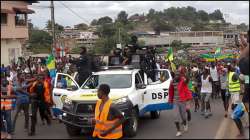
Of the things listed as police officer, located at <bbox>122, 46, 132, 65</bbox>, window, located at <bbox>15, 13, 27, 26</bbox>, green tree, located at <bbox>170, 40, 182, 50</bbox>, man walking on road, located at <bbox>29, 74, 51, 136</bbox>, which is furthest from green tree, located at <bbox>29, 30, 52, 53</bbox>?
man walking on road, located at <bbox>29, 74, 51, 136</bbox>

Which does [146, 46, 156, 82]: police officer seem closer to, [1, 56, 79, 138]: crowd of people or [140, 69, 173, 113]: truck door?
[140, 69, 173, 113]: truck door

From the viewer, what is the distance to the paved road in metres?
11.7

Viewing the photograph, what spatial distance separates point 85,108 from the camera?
11.5m

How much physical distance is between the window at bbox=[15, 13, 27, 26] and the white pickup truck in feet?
102

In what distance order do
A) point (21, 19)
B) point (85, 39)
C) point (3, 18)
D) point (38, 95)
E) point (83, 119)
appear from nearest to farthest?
point (83, 119)
point (38, 95)
point (3, 18)
point (21, 19)
point (85, 39)

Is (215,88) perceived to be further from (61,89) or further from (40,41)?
(40,41)

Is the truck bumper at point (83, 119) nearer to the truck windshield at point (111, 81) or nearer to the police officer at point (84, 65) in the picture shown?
the truck windshield at point (111, 81)

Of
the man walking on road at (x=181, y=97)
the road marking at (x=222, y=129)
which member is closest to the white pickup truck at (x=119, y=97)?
the man walking on road at (x=181, y=97)

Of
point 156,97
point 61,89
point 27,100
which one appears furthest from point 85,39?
point 27,100

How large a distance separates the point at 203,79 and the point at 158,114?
1.77 meters

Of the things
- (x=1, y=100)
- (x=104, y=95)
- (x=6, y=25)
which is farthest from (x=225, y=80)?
(x=6, y=25)

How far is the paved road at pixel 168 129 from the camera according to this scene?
460 inches

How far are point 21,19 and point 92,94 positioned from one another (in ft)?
115

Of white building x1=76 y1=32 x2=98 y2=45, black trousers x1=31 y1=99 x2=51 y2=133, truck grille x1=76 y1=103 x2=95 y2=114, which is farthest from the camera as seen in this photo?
white building x1=76 y1=32 x2=98 y2=45
